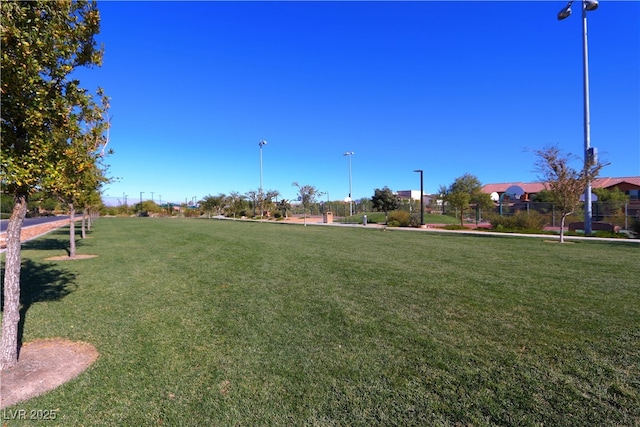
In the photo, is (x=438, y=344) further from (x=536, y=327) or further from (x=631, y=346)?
(x=631, y=346)

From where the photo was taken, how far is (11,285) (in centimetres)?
340

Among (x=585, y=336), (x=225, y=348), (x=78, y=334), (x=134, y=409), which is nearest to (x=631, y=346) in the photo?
(x=585, y=336)

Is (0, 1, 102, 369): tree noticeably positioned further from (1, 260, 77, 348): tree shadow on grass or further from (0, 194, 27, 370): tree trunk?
(1, 260, 77, 348): tree shadow on grass

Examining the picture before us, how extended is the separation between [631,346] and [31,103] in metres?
6.62

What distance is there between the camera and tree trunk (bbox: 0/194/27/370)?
335 centimetres

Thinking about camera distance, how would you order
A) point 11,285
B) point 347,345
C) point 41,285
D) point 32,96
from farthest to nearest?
1. point 41,285
2. point 347,345
3. point 11,285
4. point 32,96

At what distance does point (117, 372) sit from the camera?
3318 mm

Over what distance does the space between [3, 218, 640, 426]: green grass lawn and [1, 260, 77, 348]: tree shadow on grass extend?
0.16 feet

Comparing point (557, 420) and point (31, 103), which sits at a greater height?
point (31, 103)

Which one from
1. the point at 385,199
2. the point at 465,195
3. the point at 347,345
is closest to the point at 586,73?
the point at 465,195

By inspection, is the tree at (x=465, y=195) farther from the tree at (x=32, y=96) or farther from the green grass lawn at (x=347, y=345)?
the tree at (x=32, y=96)

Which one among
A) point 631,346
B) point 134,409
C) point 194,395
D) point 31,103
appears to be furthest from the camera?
point 631,346

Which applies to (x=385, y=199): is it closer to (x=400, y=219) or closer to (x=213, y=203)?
(x=400, y=219)

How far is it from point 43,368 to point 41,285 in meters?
4.76
